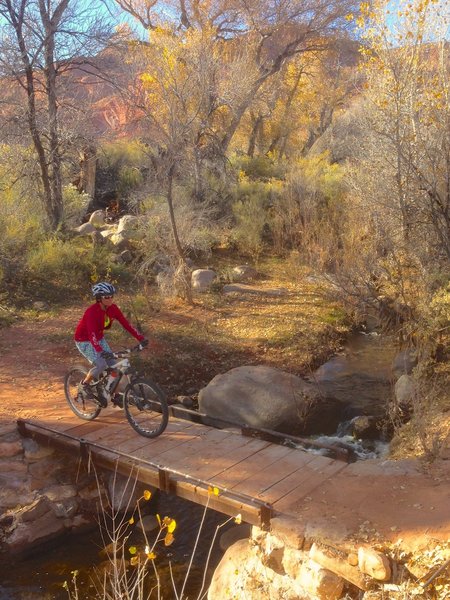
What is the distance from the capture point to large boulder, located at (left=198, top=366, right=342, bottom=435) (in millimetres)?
8945

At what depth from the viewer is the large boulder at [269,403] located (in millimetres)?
8945

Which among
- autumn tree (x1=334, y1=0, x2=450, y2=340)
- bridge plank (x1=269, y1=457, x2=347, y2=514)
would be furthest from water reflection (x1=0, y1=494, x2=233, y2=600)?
autumn tree (x1=334, y1=0, x2=450, y2=340)

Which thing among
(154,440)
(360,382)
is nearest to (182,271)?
(360,382)

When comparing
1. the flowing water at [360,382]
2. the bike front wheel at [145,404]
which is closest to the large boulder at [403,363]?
the flowing water at [360,382]

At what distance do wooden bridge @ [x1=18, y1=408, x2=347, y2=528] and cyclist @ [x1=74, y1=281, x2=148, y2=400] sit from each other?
821mm

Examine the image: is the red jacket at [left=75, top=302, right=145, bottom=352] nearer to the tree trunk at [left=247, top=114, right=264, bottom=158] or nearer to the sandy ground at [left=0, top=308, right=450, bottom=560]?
the sandy ground at [left=0, top=308, right=450, bottom=560]

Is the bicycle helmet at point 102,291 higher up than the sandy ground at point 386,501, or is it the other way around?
the bicycle helmet at point 102,291

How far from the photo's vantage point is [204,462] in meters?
6.23

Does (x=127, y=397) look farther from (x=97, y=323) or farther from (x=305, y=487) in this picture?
(x=305, y=487)

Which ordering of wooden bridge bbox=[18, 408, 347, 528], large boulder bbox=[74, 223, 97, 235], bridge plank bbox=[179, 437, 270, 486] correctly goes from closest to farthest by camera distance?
wooden bridge bbox=[18, 408, 347, 528] < bridge plank bbox=[179, 437, 270, 486] < large boulder bbox=[74, 223, 97, 235]

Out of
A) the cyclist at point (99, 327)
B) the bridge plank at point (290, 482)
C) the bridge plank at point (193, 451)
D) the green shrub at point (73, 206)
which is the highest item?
the green shrub at point (73, 206)

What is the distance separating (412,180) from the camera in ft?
34.5

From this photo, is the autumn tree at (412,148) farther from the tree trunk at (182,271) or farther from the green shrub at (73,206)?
the green shrub at (73,206)

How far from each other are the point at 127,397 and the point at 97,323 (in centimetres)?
95
